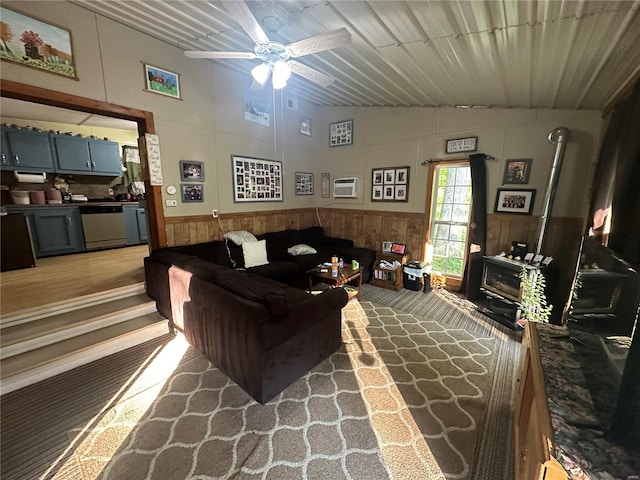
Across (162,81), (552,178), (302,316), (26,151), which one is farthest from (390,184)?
(26,151)

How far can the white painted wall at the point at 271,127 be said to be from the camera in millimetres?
2596

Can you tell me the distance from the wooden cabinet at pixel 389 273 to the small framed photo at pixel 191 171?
3.16 m

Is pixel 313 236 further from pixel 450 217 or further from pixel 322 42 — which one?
pixel 322 42

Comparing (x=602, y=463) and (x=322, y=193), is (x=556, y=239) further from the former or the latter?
(x=322, y=193)

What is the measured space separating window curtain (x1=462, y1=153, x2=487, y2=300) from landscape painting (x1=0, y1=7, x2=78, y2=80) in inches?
191

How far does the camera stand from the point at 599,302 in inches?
51.8

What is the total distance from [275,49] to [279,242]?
9.62 ft

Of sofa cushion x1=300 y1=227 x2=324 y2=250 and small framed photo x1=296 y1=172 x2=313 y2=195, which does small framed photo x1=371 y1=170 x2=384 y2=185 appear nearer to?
small framed photo x1=296 y1=172 x2=313 y2=195

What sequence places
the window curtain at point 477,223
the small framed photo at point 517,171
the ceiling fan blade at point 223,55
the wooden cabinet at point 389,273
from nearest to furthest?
the ceiling fan blade at point 223,55, the small framed photo at point 517,171, the window curtain at point 477,223, the wooden cabinet at point 389,273

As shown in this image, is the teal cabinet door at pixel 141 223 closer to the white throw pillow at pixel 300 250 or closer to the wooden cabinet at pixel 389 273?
the white throw pillow at pixel 300 250

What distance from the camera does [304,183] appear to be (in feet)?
17.4

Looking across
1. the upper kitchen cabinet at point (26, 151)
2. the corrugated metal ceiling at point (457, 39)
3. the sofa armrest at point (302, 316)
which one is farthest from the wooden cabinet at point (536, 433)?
the upper kitchen cabinet at point (26, 151)

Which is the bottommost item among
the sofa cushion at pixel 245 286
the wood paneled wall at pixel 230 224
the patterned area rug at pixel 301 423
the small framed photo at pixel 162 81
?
the patterned area rug at pixel 301 423

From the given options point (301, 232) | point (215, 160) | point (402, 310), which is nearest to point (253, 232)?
point (301, 232)
